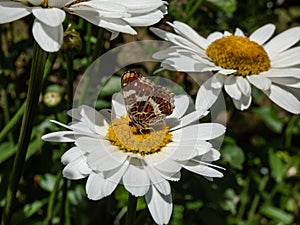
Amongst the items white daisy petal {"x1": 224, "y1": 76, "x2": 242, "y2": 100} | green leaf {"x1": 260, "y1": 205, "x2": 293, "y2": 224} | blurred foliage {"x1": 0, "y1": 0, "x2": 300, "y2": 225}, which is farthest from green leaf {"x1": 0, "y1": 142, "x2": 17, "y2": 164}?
green leaf {"x1": 260, "y1": 205, "x2": 293, "y2": 224}

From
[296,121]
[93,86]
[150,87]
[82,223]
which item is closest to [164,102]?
[150,87]

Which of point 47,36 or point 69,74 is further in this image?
point 69,74

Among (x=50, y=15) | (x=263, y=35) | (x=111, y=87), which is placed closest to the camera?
(x=50, y=15)

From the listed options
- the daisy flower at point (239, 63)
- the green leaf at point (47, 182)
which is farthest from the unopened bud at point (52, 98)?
the daisy flower at point (239, 63)

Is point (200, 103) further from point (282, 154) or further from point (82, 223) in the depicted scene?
point (282, 154)

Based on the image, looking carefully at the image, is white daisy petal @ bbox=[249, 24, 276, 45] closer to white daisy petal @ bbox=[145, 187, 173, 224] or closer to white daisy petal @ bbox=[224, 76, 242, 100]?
white daisy petal @ bbox=[224, 76, 242, 100]

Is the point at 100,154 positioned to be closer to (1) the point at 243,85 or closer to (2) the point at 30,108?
(2) the point at 30,108

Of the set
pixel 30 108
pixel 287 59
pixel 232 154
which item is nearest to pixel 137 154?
pixel 30 108
